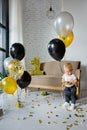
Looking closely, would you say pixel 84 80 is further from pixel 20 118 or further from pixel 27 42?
pixel 20 118

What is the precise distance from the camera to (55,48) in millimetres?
3355

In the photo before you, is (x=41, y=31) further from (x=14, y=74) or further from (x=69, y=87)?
(x=14, y=74)

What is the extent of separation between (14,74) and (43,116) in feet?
2.70

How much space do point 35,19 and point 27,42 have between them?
2.10ft

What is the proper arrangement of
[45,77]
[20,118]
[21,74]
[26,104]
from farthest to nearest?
[45,77] → [26,104] → [21,74] → [20,118]

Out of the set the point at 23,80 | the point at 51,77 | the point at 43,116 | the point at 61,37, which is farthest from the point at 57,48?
the point at 51,77

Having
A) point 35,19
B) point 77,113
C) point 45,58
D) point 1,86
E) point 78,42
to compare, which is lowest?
point 77,113

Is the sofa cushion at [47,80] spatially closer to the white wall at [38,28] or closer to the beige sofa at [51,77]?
the beige sofa at [51,77]

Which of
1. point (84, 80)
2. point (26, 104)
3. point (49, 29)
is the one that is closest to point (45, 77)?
point (26, 104)

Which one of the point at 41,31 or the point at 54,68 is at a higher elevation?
the point at 41,31

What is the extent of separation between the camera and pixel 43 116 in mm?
3195

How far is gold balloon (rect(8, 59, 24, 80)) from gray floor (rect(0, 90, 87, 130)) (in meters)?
0.53

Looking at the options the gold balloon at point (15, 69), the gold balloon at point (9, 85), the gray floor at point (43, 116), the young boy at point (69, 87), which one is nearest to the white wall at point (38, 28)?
the young boy at point (69, 87)

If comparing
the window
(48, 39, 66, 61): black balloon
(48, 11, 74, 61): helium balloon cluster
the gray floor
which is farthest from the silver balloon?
the window
